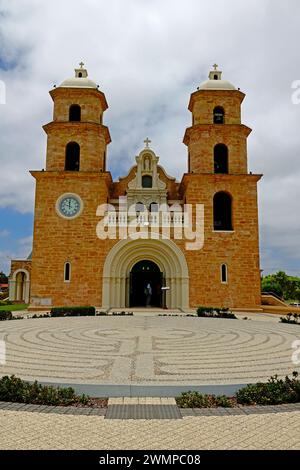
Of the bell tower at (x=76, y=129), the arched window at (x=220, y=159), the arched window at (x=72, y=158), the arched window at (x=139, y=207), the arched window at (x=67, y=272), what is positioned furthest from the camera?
the arched window at (x=139, y=207)

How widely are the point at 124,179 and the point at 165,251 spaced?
269 inches

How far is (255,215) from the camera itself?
22031 mm

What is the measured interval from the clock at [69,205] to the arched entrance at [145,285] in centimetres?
508

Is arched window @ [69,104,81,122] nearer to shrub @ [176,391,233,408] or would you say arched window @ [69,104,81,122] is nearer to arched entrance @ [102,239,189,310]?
arched entrance @ [102,239,189,310]

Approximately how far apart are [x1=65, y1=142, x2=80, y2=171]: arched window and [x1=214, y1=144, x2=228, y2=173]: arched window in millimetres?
8560

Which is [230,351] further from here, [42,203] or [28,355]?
[42,203]

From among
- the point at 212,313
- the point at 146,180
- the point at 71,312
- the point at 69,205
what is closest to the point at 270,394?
the point at 212,313

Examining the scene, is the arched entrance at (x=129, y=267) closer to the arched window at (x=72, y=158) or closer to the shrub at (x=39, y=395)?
the arched window at (x=72, y=158)

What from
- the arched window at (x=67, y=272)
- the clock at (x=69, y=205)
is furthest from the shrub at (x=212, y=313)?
the clock at (x=69, y=205)

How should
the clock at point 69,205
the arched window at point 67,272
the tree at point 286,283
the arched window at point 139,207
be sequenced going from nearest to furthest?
the arched window at point 67,272, the clock at point 69,205, the arched window at point 139,207, the tree at point 286,283

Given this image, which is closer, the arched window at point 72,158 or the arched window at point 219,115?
the arched window at point 72,158

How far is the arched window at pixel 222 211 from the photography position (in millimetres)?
22850

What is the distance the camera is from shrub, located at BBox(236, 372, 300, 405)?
5242mm

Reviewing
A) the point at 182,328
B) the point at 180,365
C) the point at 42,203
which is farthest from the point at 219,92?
the point at 180,365
